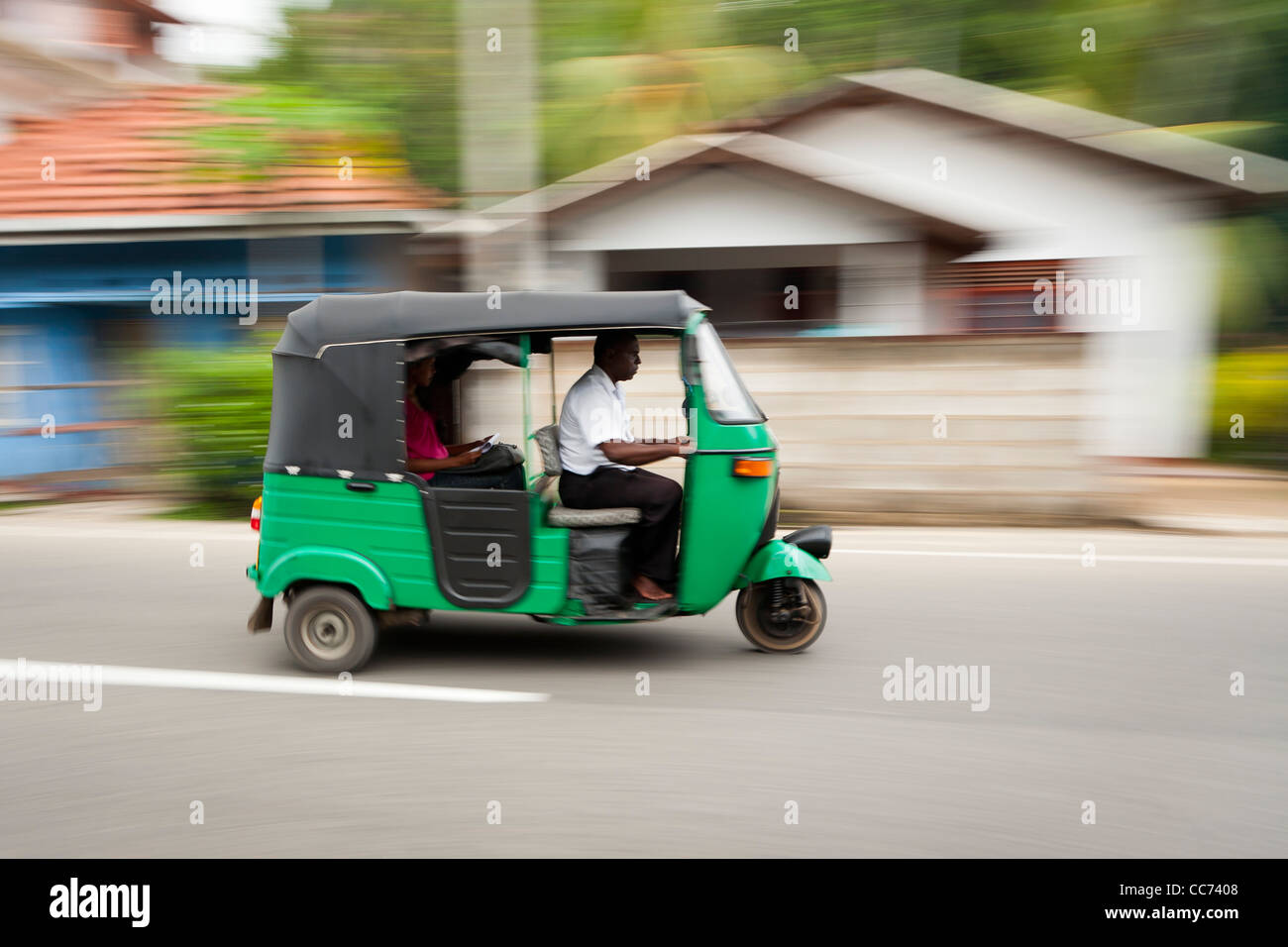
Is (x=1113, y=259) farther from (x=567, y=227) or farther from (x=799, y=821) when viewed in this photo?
(x=799, y=821)

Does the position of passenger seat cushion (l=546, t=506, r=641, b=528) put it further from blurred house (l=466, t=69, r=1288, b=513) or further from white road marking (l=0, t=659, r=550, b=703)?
blurred house (l=466, t=69, r=1288, b=513)

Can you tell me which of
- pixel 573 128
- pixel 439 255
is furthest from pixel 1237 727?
pixel 573 128

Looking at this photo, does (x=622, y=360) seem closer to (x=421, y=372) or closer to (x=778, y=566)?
(x=421, y=372)

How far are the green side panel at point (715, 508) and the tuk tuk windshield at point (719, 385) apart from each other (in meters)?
0.04

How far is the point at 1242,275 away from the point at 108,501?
50.3ft

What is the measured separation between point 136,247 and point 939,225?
30.5 ft

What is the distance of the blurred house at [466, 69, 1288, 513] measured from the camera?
14328 millimetres

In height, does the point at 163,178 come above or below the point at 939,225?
above

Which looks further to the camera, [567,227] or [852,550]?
[567,227]

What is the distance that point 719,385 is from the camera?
5.71 meters

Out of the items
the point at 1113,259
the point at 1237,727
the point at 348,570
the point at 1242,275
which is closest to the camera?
the point at 1237,727

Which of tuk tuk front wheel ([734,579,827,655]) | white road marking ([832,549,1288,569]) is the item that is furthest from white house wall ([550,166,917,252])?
tuk tuk front wheel ([734,579,827,655])

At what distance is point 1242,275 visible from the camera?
17359 millimetres

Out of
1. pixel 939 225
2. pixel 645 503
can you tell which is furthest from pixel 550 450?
pixel 939 225
